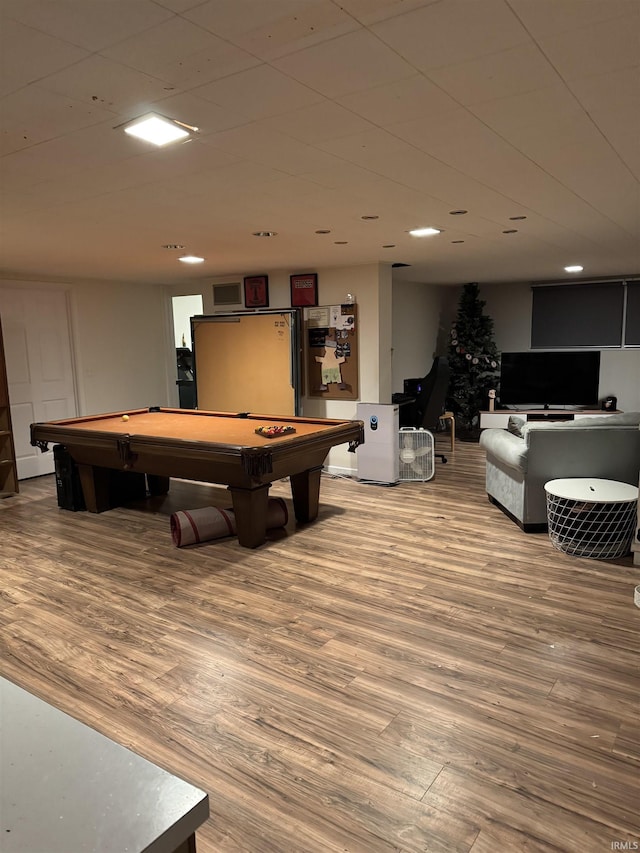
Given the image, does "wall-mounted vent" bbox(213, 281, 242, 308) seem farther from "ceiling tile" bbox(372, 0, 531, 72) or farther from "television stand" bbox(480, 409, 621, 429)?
"ceiling tile" bbox(372, 0, 531, 72)

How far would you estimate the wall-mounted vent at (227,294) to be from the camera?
21.7 ft

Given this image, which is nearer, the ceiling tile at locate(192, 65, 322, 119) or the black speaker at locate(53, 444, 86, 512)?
the ceiling tile at locate(192, 65, 322, 119)

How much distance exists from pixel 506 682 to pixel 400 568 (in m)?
1.27

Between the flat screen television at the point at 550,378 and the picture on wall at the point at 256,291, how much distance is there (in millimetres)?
3812

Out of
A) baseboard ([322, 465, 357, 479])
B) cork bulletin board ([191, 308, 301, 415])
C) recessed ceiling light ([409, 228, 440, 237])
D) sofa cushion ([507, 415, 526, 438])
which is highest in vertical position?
recessed ceiling light ([409, 228, 440, 237])

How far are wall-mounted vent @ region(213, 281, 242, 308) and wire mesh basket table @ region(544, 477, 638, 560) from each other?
13.7 ft

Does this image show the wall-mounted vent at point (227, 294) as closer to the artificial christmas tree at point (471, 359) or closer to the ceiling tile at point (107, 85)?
the artificial christmas tree at point (471, 359)

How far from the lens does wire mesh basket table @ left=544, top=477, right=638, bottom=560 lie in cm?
365

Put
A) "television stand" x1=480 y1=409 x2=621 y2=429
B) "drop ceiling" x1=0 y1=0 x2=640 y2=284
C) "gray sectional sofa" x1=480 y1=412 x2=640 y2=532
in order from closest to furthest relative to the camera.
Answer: "drop ceiling" x1=0 y1=0 x2=640 y2=284, "gray sectional sofa" x1=480 y1=412 x2=640 y2=532, "television stand" x1=480 y1=409 x2=621 y2=429

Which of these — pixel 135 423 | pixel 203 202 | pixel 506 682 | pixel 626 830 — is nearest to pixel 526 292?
pixel 135 423

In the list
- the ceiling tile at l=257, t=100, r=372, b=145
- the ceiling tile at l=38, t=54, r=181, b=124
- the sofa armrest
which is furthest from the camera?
the sofa armrest

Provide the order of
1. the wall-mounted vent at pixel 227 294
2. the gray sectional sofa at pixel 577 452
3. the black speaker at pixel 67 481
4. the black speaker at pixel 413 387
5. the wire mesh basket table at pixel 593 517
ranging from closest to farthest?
the wire mesh basket table at pixel 593 517, the gray sectional sofa at pixel 577 452, the black speaker at pixel 67 481, the wall-mounted vent at pixel 227 294, the black speaker at pixel 413 387

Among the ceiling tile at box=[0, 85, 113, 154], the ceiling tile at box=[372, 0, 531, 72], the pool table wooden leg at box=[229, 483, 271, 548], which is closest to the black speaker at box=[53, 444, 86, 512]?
the pool table wooden leg at box=[229, 483, 271, 548]

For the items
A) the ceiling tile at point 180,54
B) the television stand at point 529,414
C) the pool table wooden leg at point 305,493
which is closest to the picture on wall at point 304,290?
the pool table wooden leg at point 305,493
